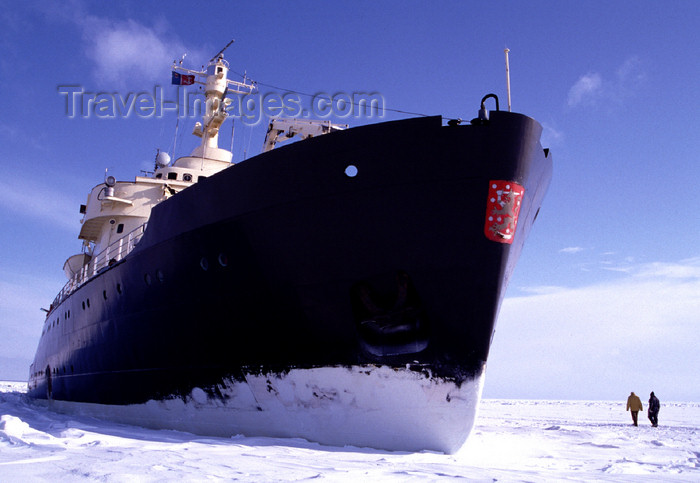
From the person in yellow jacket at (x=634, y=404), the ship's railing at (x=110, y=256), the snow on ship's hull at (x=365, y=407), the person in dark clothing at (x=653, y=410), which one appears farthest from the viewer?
the person in yellow jacket at (x=634, y=404)

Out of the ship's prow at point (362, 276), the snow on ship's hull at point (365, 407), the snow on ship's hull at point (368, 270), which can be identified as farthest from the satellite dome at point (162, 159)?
the snow on ship's hull at point (365, 407)

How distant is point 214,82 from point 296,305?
1188 centimetres

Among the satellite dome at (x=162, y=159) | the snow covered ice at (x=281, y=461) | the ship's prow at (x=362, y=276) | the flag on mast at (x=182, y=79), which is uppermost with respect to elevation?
the flag on mast at (x=182, y=79)

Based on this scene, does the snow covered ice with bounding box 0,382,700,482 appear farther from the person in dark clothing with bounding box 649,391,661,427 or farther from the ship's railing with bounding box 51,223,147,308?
the person in dark clothing with bounding box 649,391,661,427

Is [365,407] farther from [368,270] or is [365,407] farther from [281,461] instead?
[368,270]

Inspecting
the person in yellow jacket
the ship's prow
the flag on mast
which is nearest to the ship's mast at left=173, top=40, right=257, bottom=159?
the flag on mast

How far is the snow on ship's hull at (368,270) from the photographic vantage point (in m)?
7.03

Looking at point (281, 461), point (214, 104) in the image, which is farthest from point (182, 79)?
point (281, 461)

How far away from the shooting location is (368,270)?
7.21 m

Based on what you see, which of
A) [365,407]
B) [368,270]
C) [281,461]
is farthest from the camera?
[368,270]

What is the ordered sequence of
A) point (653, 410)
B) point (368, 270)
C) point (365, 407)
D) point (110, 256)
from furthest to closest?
point (653, 410) < point (110, 256) < point (368, 270) < point (365, 407)

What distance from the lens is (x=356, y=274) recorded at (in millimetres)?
7230

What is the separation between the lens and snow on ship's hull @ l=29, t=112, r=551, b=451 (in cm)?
703

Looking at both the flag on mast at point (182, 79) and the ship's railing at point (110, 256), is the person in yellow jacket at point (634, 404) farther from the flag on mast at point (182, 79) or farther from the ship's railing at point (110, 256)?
the flag on mast at point (182, 79)
